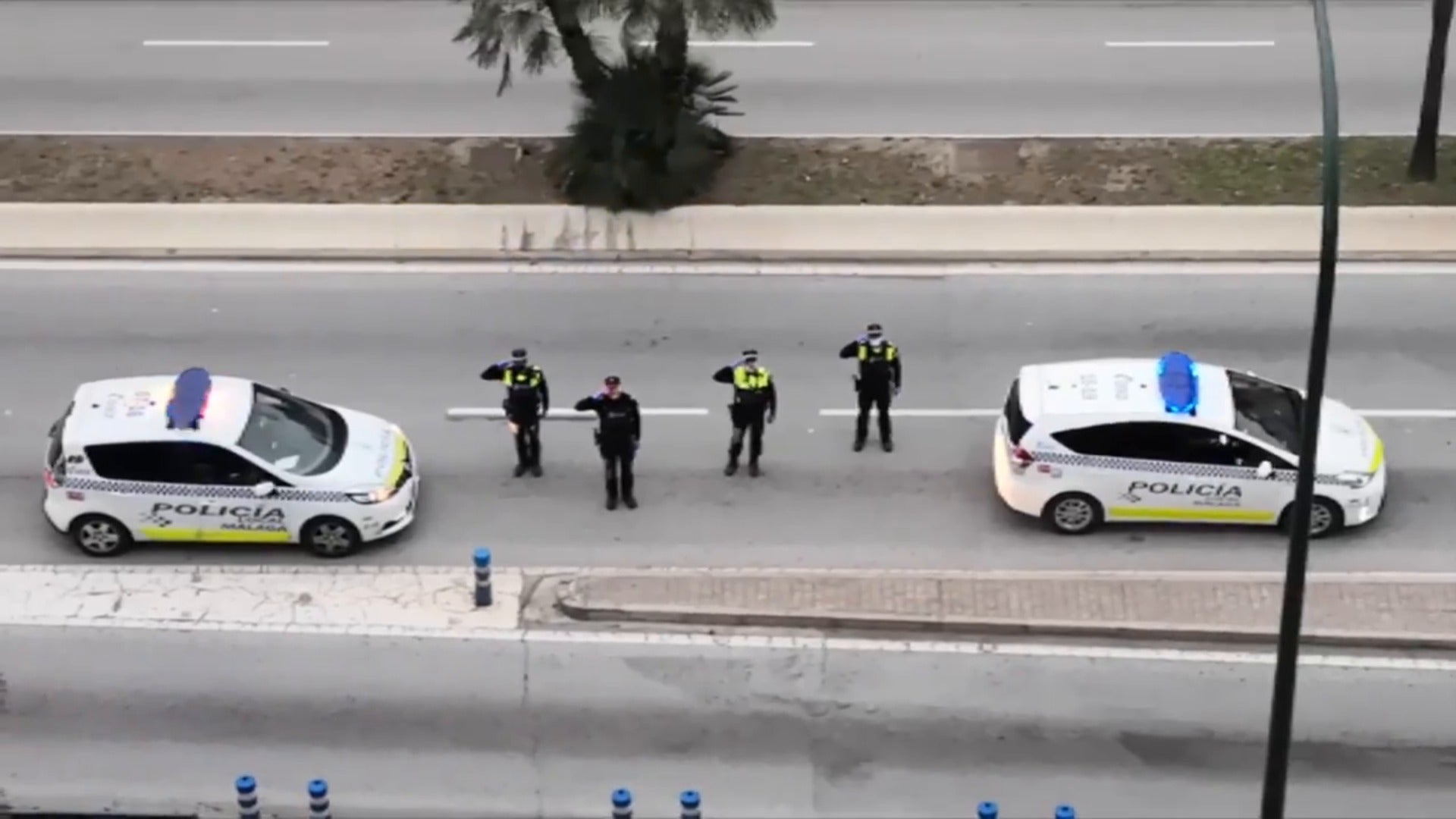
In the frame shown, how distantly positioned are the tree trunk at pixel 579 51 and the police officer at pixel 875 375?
609 cm

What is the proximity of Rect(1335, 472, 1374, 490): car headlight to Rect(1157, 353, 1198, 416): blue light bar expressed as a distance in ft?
4.70

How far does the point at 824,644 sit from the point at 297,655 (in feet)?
14.3

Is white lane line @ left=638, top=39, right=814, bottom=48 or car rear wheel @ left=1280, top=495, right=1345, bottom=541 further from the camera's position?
white lane line @ left=638, top=39, right=814, bottom=48

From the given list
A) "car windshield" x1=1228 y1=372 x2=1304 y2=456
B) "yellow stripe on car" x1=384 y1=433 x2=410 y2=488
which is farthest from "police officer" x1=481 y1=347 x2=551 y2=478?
"car windshield" x1=1228 y1=372 x2=1304 y2=456

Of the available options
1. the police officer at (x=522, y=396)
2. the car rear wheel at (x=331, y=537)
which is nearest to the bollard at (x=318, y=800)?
the car rear wheel at (x=331, y=537)

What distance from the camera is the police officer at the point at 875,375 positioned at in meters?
19.2

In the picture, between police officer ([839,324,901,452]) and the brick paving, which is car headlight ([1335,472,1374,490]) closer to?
the brick paving

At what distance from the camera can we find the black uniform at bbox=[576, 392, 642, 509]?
18312 mm

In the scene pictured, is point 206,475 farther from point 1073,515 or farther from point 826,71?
point 826,71

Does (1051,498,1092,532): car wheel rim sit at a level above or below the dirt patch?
below

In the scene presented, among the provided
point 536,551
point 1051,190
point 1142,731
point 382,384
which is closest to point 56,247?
point 382,384

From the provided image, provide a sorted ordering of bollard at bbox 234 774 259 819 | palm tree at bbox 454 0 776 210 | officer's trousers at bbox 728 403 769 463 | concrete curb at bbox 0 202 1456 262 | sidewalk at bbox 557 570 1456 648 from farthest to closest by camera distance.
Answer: concrete curb at bbox 0 202 1456 262 → palm tree at bbox 454 0 776 210 → officer's trousers at bbox 728 403 769 463 → sidewalk at bbox 557 570 1456 648 → bollard at bbox 234 774 259 819

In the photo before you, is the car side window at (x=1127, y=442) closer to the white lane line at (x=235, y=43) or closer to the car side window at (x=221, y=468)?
the car side window at (x=221, y=468)

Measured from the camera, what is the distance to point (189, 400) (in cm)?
1800
